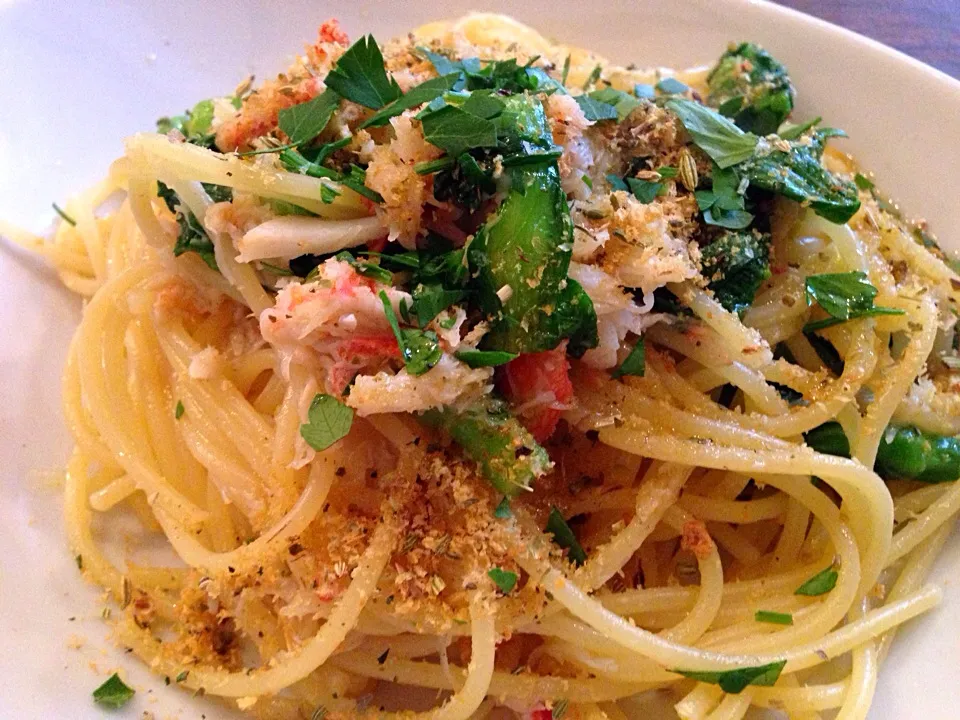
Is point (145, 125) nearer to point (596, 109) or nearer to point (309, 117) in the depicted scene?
point (309, 117)

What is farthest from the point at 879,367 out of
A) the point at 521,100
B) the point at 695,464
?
the point at 521,100

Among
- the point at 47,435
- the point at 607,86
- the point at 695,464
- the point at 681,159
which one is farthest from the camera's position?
the point at 607,86

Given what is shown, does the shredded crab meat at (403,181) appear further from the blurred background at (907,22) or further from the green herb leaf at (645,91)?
the blurred background at (907,22)

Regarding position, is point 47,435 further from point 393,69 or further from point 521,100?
point 521,100

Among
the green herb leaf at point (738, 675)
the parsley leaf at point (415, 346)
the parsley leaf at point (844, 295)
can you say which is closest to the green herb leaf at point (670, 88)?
the parsley leaf at point (844, 295)

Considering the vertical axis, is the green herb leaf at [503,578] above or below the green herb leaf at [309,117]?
below

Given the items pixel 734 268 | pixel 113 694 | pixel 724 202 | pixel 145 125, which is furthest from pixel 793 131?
pixel 113 694

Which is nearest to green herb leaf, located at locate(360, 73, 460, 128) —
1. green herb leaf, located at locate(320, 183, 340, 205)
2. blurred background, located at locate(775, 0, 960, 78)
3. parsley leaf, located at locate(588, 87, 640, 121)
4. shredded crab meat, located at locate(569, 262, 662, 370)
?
green herb leaf, located at locate(320, 183, 340, 205)
